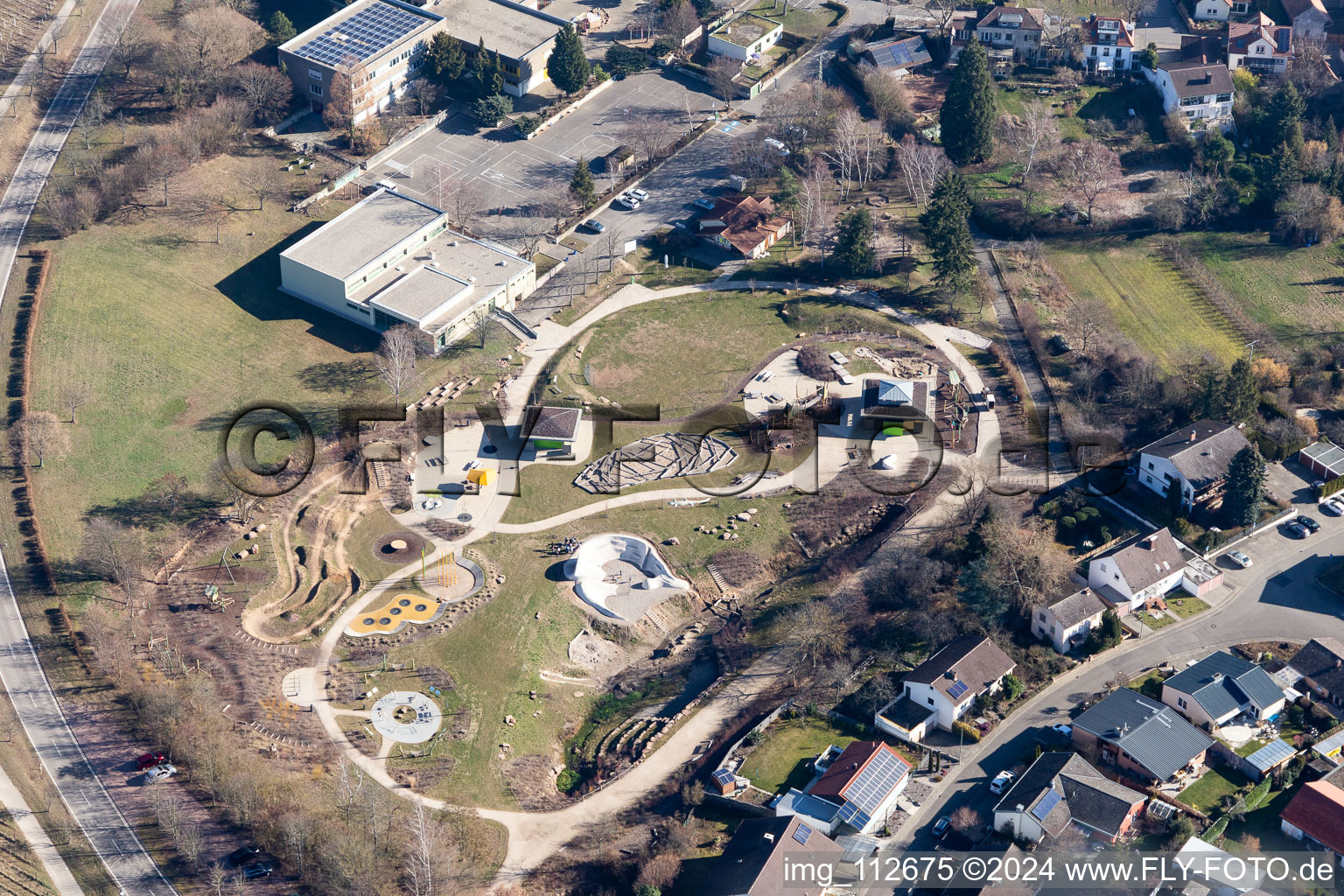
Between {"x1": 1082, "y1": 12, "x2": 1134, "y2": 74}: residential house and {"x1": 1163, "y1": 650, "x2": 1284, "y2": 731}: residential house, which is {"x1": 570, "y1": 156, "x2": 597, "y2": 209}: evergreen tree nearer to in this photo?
{"x1": 1082, "y1": 12, "x2": 1134, "y2": 74}: residential house

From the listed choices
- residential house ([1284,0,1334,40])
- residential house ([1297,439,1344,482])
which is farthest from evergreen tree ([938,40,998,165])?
residential house ([1297,439,1344,482])

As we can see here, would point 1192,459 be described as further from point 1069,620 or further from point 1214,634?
point 1069,620

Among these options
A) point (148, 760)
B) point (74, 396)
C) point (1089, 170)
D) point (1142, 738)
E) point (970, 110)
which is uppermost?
point (970, 110)

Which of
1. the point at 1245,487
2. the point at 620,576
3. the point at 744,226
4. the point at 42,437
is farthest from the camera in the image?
the point at 744,226

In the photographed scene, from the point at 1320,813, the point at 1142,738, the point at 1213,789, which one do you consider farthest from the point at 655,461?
the point at 1320,813

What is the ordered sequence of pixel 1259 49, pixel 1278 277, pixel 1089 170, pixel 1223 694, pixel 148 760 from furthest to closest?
pixel 1259 49 → pixel 1089 170 → pixel 1278 277 → pixel 1223 694 → pixel 148 760

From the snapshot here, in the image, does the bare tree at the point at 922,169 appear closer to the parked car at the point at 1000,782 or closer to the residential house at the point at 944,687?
the residential house at the point at 944,687

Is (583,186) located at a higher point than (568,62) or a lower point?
lower

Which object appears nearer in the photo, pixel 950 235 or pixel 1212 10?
pixel 950 235

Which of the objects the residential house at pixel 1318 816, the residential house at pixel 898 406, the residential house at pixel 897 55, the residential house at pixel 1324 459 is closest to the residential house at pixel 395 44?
the residential house at pixel 897 55
